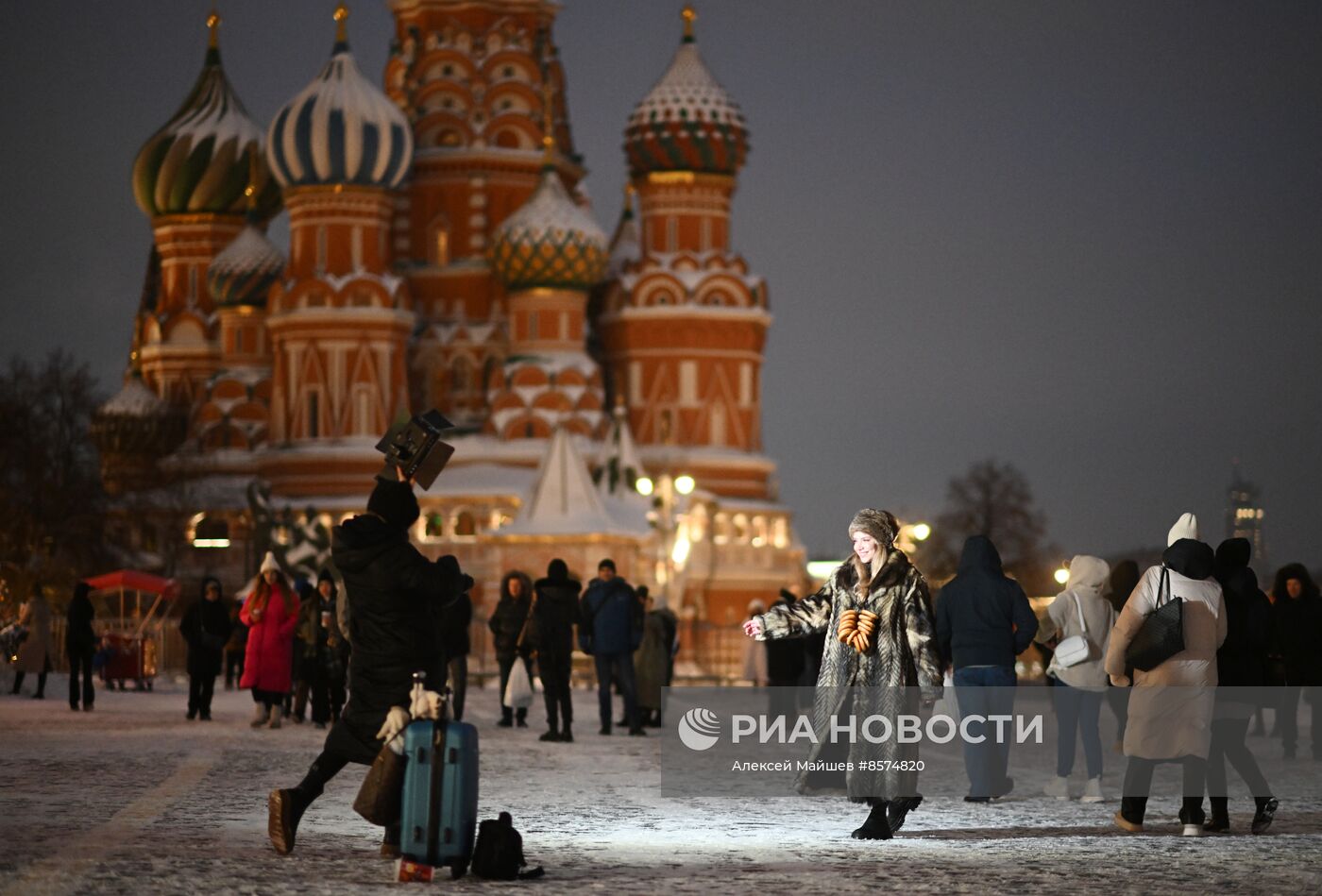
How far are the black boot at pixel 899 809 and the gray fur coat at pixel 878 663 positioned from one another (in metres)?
0.04

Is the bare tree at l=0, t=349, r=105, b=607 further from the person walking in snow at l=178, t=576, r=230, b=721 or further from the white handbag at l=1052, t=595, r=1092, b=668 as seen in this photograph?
the white handbag at l=1052, t=595, r=1092, b=668

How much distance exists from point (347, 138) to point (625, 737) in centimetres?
4046

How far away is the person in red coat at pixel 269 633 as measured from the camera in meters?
18.7

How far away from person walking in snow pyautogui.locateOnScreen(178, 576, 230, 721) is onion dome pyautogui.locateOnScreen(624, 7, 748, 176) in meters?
41.4

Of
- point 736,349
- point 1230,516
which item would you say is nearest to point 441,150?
point 736,349

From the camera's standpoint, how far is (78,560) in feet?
171

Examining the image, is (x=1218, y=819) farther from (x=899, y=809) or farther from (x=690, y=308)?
(x=690, y=308)

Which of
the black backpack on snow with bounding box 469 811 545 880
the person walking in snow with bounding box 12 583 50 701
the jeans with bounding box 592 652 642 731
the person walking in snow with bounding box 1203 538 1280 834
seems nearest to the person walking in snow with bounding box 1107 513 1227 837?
the person walking in snow with bounding box 1203 538 1280 834

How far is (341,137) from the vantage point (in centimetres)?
5828

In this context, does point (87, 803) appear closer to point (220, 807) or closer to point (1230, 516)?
point (220, 807)

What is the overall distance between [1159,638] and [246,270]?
179 ft

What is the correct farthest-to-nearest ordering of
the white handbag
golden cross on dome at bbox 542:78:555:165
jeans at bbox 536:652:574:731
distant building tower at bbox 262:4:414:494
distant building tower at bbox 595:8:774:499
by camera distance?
distant building tower at bbox 595:8:774:499
golden cross on dome at bbox 542:78:555:165
distant building tower at bbox 262:4:414:494
jeans at bbox 536:652:574:731
the white handbag

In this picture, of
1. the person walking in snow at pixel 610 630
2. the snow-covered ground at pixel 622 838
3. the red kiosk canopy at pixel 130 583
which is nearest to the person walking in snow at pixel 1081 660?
the snow-covered ground at pixel 622 838

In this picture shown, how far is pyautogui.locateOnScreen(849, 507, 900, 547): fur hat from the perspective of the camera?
10.7 meters
